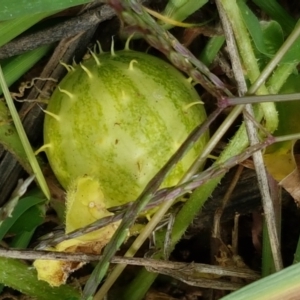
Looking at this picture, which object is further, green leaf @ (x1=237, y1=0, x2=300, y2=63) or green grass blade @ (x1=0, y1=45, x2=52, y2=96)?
green grass blade @ (x1=0, y1=45, x2=52, y2=96)

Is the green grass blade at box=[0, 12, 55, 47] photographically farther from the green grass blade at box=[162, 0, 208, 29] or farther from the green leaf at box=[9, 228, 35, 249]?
the green leaf at box=[9, 228, 35, 249]

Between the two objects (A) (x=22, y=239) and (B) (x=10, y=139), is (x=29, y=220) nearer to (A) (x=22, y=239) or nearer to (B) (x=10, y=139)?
(A) (x=22, y=239)

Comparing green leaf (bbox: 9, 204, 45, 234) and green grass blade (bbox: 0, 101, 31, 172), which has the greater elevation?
green grass blade (bbox: 0, 101, 31, 172)

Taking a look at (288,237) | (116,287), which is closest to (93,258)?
(116,287)

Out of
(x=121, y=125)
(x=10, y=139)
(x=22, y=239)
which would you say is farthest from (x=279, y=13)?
(x=22, y=239)

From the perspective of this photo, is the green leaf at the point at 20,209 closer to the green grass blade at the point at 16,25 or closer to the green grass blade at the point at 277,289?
the green grass blade at the point at 16,25

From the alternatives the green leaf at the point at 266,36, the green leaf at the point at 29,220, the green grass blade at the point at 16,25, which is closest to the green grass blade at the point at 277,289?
the green leaf at the point at 266,36

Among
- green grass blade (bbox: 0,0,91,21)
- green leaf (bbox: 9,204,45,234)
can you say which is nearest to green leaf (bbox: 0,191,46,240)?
green leaf (bbox: 9,204,45,234)
